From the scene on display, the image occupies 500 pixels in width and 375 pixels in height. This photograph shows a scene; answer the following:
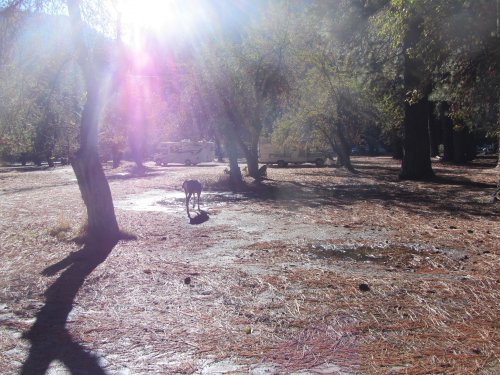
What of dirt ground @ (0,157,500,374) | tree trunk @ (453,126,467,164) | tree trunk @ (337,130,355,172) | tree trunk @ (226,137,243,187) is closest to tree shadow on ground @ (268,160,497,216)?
tree trunk @ (226,137,243,187)

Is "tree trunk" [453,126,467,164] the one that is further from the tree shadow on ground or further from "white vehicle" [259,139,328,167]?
the tree shadow on ground

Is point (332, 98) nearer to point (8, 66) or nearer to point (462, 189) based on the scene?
point (462, 189)

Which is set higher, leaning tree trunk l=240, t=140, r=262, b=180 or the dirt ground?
leaning tree trunk l=240, t=140, r=262, b=180

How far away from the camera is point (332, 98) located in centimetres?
3203

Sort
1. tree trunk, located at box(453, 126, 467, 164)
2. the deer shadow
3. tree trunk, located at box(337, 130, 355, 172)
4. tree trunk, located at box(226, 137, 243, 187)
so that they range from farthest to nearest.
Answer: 1. tree trunk, located at box(453, 126, 467, 164)
2. tree trunk, located at box(337, 130, 355, 172)
3. tree trunk, located at box(226, 137, 243, 187)
4. the deer shadow

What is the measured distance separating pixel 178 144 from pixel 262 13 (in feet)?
105

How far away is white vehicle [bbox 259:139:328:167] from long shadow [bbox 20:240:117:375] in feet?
133

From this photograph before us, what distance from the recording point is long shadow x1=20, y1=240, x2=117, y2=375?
3969mm

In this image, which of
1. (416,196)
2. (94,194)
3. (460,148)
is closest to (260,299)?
(94,194)

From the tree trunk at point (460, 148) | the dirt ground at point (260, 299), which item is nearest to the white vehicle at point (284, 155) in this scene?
the tree trunk at point (460, 148)

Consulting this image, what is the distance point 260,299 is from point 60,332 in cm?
204

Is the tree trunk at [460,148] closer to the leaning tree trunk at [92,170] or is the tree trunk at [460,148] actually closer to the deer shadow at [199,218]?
the deer shadow at [199,218]

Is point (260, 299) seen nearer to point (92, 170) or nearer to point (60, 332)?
point (60, 332)

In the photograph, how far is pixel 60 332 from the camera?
4.66 metres
